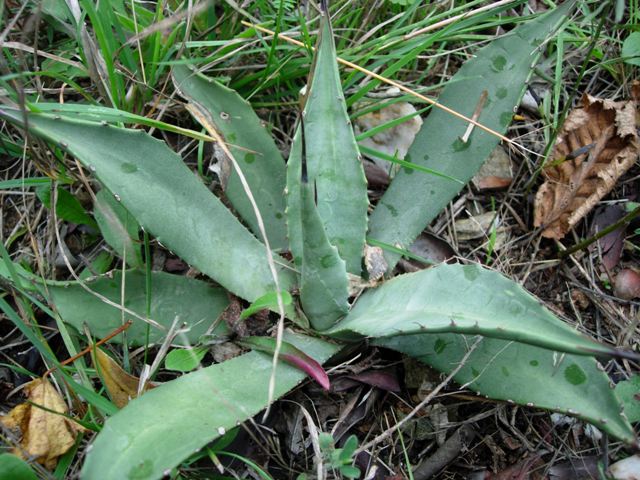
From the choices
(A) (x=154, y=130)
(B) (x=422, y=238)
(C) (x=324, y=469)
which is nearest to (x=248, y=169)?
(A) (x=154, y=130)

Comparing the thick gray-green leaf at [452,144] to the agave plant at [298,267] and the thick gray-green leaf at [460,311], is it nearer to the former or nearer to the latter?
the agave plant at [298,267]

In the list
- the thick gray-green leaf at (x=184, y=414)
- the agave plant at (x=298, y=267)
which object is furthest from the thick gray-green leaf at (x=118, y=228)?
the thick gray-green leaf at (x=184, y=414)

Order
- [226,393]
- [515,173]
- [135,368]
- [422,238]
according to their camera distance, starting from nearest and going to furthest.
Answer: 1. [226,393]
2. [135,368]
3. [422,238]
4. [515,173]

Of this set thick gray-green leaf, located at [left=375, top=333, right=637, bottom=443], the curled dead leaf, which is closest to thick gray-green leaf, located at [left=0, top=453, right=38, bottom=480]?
the curled dead leaf

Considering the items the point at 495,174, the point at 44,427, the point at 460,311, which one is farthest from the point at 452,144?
the point at 44,427

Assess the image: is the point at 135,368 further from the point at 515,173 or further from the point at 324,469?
the point at 515,173

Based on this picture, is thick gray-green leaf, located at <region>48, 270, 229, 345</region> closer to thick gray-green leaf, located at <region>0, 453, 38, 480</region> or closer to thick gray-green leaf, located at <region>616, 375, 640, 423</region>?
thick gray-green leaf, located at <region>0, 453, 38, 480</region>

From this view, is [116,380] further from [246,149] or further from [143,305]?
[246,149]
